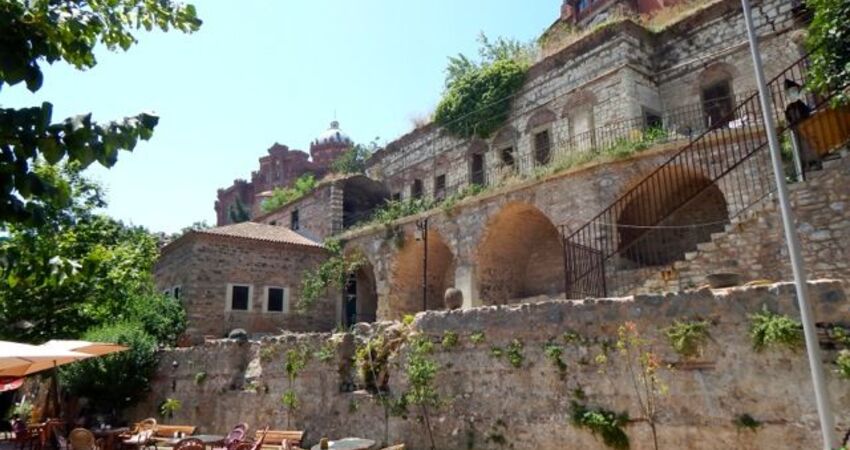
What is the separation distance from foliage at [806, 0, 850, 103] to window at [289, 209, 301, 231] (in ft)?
69.0

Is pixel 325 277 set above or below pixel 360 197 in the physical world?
below

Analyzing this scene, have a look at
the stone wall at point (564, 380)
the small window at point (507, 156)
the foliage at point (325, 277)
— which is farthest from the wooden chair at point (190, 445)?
the small window at point (507, 156)

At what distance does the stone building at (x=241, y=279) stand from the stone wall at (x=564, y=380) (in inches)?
333

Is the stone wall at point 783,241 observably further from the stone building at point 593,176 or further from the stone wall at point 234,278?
the stone wall at point 234,278

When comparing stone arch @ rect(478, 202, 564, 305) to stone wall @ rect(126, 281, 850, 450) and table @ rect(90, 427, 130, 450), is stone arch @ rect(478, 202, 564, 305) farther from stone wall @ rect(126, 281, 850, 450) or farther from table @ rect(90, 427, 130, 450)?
table @ rect(90, 427, 130, 450)

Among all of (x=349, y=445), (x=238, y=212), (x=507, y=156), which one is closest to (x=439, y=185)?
(x=507, y=156)

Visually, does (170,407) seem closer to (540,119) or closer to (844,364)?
(844,364)

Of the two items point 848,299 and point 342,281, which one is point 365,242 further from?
point 848,299

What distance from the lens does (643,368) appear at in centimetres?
668

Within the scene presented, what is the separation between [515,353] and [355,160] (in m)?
25.3

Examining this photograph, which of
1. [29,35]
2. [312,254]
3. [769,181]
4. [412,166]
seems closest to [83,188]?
[312,254]

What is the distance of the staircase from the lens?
12016 millimetres

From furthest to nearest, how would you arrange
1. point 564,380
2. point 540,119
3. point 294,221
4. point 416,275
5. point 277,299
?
point 294,221
point 277,299
point 416,275
point 540,119
point 564,380

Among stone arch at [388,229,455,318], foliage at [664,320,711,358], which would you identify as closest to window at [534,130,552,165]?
stone arch at [388,229,455,318]
